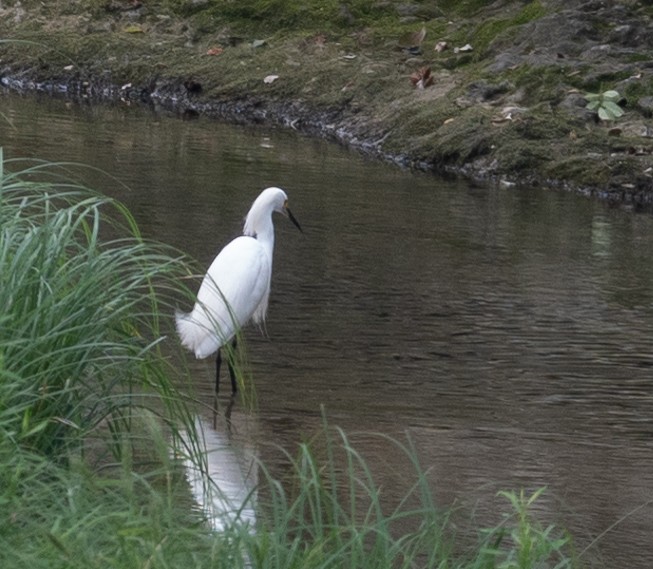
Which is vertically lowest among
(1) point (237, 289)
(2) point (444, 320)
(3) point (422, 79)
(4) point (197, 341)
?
(2) point (444, 320)

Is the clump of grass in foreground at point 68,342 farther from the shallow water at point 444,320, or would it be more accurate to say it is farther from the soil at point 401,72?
the soil at point 401,72

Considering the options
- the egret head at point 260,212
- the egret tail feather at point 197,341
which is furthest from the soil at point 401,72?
the egret tail feather at point 197,341

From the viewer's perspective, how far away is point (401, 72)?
56.3ft

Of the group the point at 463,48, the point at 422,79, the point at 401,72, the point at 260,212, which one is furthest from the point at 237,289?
the point at 463,48

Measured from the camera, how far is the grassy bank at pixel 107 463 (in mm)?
3506

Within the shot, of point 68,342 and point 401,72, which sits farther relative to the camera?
point 401,72

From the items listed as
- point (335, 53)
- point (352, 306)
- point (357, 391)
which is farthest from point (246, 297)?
point (335, 53)

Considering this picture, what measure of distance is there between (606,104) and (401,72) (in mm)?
3277

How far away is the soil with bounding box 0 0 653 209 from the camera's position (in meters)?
14.0

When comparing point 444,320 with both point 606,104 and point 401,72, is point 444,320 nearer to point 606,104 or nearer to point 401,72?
point 606,104

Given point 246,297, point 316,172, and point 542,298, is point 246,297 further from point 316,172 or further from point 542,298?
point 316,172

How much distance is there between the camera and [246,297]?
725 cm

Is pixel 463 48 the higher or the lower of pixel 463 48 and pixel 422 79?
the higher

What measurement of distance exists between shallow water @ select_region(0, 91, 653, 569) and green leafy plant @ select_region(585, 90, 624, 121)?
1.86m
